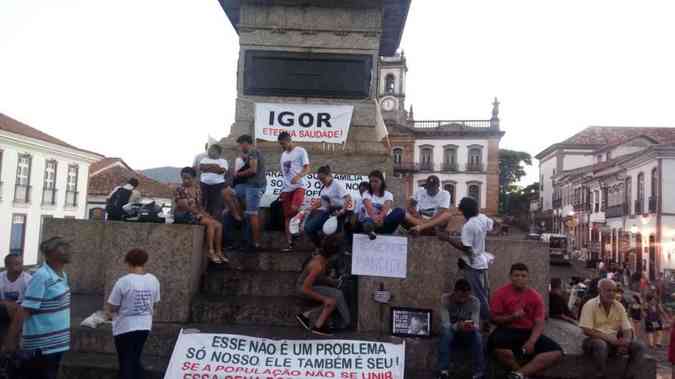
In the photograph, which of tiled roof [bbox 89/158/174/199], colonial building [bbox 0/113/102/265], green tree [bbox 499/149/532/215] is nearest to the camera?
colonial building [bbox 0/113/102/265]

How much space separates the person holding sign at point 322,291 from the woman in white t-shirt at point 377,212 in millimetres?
471

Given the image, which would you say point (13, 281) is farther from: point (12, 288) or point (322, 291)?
point (322, 291)

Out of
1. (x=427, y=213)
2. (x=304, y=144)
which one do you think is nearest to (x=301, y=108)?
(x=304, y=144)

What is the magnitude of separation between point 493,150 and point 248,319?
60.9 m

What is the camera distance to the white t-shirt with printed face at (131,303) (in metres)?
4.70

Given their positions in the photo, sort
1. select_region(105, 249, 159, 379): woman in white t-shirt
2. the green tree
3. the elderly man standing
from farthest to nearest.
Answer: the green tree < the elderly man standing < select_region(105, 249, 159, 379): woman in white t-shirt

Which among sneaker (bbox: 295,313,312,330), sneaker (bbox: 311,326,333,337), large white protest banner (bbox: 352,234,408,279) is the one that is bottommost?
sneaker (bbox: 311,326,333,337)

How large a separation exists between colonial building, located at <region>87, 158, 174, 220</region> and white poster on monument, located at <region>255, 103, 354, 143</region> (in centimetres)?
3889

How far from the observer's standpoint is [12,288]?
5.92 m

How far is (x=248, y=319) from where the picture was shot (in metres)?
5.96

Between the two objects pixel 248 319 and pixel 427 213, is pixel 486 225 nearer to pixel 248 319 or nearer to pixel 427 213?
pixel 427 213

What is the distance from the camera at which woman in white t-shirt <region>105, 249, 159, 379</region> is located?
4.70 m

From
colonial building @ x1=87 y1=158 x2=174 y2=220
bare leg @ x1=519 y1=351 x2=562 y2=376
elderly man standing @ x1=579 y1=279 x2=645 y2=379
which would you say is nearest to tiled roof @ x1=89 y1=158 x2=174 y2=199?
colonial building @ x1=87 y1=158 x2=174 y2=220

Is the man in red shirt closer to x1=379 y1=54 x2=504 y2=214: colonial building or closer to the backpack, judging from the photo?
the backpack
